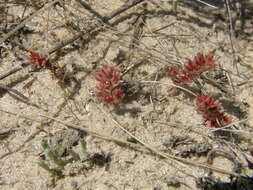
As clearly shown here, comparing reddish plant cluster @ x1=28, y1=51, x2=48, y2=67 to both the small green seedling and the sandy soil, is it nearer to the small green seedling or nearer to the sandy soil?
the sandy soil

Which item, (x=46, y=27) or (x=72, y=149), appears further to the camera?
(x=46, y=27)

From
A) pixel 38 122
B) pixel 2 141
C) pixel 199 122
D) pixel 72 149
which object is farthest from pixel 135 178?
pixel 2 141

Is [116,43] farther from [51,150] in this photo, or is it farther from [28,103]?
[51,150]

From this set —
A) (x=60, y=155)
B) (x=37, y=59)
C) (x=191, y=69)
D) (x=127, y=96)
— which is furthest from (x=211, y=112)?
(x=37, y=59)

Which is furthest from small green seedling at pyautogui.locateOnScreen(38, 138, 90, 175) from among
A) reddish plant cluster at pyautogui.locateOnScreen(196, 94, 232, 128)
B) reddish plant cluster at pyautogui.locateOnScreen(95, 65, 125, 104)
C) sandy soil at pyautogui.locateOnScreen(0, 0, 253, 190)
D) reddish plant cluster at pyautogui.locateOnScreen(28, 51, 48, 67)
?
reddish plant cluster at pyautogui.locateOnScreen(196, 94, 232, 128)

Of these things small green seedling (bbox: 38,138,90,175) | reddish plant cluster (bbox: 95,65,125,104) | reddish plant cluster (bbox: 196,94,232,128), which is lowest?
small green seedling (bbox: 38,138,90,175)

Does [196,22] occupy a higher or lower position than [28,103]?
higher

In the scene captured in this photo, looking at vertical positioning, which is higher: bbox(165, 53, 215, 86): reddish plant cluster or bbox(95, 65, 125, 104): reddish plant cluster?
bbox(165, 53, 215, 86): reddish plant cluster
